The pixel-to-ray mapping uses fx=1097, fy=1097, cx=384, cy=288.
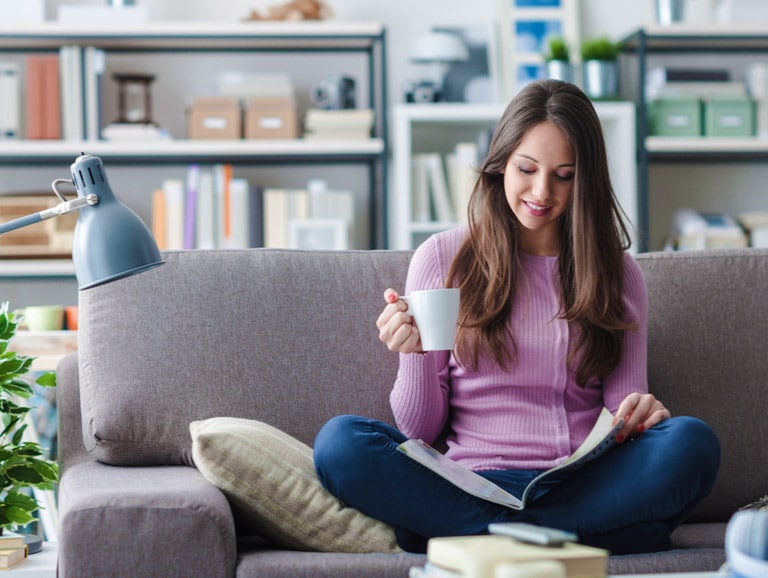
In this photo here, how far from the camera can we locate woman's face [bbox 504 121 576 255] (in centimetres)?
179

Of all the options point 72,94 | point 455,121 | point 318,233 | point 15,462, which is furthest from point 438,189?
point 15,462

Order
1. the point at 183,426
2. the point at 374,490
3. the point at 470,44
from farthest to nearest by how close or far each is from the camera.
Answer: the point at 470,44
the point at 183,426
the point at 374,490

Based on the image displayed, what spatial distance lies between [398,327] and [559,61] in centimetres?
233

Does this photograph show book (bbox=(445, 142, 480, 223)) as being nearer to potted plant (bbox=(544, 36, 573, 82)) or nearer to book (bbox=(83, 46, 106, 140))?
potted plant (bbox=(544, 36, 573, 82))

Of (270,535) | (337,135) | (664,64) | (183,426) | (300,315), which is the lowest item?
(270,535)

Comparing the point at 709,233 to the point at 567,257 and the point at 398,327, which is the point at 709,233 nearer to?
the point at 567,257

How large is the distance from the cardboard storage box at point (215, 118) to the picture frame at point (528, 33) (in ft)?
3.09

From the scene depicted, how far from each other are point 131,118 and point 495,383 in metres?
2.30

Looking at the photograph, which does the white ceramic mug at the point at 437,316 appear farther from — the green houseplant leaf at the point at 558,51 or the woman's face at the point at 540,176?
the green houseplant leaf at the point at 558,51

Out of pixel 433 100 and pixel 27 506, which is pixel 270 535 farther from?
pixel 433 100

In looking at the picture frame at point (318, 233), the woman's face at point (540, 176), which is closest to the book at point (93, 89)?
the picture frame at point (318, 233)

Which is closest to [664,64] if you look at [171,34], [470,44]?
[470,44]

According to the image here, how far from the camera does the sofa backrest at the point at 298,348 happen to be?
178cm

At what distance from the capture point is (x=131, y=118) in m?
3.70
